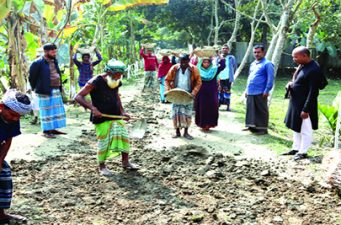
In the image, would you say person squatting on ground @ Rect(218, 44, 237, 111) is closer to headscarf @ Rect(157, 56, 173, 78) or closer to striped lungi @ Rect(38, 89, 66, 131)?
headscarf @ Rect(157, 56, 173, 78)

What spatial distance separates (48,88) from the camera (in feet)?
23.9

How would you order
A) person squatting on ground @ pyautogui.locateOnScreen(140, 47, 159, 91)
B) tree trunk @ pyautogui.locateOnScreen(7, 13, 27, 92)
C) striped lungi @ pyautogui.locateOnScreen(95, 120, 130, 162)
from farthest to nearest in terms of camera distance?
person squatting on ground @ pyautogui.locateOnScreen(140, 47, 159, 91)
tree trunk @ pyautogui.locateOnScreen(7, 13, 27, 92)
striped lungi @ pyautogui.locateOnScreen(95, 120, 130, 162)

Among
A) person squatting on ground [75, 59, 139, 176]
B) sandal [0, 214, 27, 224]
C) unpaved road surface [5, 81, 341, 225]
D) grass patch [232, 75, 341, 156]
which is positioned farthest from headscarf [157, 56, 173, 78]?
sandal [0, 214, 27, 224]

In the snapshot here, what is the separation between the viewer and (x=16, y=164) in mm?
5902

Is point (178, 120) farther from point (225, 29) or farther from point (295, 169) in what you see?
point (225, 29)

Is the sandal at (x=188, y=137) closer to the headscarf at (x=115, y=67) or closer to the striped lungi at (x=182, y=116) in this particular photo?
the striped lungi at (x=182, y=116)

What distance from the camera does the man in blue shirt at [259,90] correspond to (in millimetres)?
7574

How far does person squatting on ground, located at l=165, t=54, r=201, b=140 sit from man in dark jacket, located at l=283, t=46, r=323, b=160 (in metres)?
1.82

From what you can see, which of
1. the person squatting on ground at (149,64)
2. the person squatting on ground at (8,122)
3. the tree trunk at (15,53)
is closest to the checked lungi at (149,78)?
the person squatting on ground at (149,64)

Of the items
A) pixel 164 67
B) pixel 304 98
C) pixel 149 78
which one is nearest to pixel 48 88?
pixel 304 98

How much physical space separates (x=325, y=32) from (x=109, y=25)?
1034 centimetres

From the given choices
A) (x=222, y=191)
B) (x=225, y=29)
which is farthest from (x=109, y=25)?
(x=222, y=191)

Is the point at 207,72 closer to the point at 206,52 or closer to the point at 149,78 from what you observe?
the point at 206,52

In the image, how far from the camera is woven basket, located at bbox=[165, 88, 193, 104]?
24.4 feet
